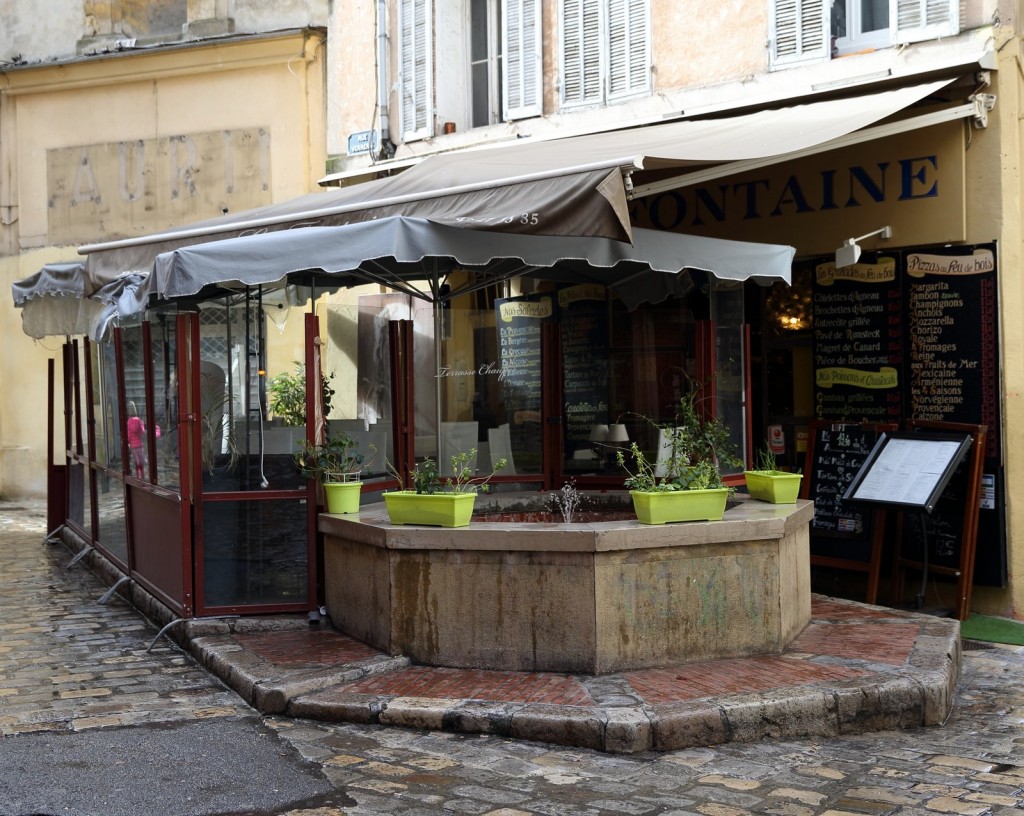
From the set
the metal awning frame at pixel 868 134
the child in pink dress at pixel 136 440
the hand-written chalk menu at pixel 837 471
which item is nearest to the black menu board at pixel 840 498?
the hand-written chalk menu at pixel 837 471

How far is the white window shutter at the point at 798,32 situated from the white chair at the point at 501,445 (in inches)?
154

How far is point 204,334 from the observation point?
826 cm

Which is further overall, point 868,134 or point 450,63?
point 450,63

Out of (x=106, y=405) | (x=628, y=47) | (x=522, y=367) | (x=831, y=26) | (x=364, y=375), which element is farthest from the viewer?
(x=628, y=47)

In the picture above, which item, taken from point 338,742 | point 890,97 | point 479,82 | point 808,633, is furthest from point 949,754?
point 479,82

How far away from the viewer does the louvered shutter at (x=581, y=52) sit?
→ 11.6 metres

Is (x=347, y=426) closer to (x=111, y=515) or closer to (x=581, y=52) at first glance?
Answer: (x=111, y=515)

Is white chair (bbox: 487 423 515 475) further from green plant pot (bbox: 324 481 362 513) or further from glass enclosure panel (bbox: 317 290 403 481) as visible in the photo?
green plant pot (bbox: 324 481 362 513)

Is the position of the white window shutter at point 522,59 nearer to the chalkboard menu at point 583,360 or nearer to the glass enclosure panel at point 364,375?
the chalkboard menu at point 583,360

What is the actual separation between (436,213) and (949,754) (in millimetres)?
3736

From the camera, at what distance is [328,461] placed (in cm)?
767

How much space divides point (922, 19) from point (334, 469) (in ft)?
17.8

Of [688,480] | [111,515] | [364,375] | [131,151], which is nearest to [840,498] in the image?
[688,480]

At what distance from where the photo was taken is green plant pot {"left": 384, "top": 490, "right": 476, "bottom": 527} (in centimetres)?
657
